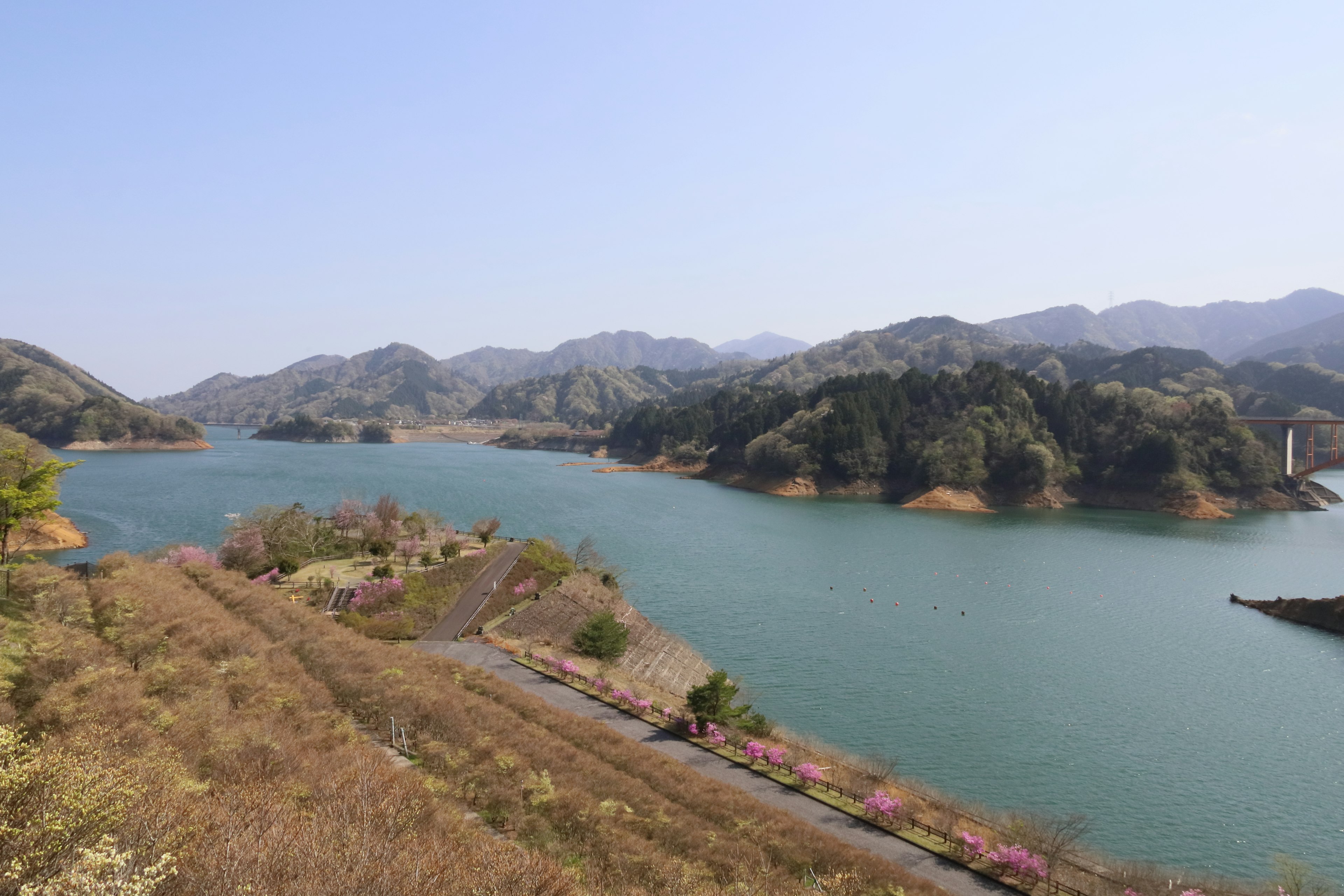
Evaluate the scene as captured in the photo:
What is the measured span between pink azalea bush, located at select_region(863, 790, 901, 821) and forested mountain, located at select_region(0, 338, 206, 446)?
675ft

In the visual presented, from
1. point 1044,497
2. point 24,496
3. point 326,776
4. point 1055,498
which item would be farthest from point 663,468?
point 326,776

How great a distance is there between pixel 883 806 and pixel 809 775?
8.31 feet

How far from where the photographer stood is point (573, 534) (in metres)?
70.9

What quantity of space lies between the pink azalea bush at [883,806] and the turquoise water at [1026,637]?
5525 millimetres

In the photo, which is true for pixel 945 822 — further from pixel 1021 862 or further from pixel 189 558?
pixel 189 558

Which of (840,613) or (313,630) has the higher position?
(313,630)

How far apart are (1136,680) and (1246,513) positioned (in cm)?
8250

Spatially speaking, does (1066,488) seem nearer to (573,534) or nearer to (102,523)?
(573,534)

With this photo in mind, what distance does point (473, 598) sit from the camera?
41.1 meters

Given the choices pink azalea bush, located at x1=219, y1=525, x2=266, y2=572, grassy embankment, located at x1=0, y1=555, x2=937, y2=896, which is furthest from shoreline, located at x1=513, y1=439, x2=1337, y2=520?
grassy embankment, located at x1=0, y1=555, x2=937, y2=896

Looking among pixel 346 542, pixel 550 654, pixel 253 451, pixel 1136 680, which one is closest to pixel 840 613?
pixel 1136 680

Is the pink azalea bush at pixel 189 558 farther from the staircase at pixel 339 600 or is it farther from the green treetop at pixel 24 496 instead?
the staircase at pixel 339 600

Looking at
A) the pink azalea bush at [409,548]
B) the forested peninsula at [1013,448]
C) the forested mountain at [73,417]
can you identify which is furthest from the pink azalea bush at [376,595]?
the forested mountain at [73,417]

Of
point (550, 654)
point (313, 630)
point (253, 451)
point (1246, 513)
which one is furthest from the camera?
point (253, 451)
